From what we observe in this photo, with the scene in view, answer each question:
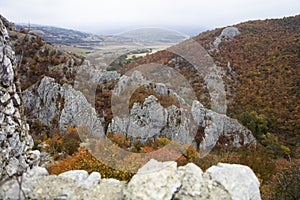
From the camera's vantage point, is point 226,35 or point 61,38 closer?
point 226,35

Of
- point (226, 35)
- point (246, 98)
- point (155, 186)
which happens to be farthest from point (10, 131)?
point (226, 35)

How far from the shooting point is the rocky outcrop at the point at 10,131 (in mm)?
5934

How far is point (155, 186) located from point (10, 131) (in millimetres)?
4706

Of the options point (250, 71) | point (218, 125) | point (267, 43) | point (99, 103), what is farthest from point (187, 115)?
point (267, 43)

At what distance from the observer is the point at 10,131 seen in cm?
626

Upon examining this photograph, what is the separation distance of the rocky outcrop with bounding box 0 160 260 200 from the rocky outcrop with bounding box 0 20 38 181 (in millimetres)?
1218

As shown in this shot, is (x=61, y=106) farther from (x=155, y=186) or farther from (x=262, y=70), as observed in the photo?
(x=262, y=70)

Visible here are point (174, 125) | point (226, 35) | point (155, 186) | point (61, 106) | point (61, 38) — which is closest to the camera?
point (155, 186)

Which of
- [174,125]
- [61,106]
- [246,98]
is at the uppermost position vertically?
[246,98]

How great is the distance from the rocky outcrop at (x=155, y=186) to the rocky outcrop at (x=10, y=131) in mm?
1218

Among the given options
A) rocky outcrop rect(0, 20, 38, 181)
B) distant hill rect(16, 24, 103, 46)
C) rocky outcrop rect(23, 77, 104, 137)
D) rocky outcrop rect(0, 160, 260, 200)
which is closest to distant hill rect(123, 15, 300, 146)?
rocky outcrop rect(23, 77, 104, 137)

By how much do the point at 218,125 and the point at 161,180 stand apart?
71.7 ft

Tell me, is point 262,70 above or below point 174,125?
above

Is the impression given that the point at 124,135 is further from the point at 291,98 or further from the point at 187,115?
the point at 291,98
